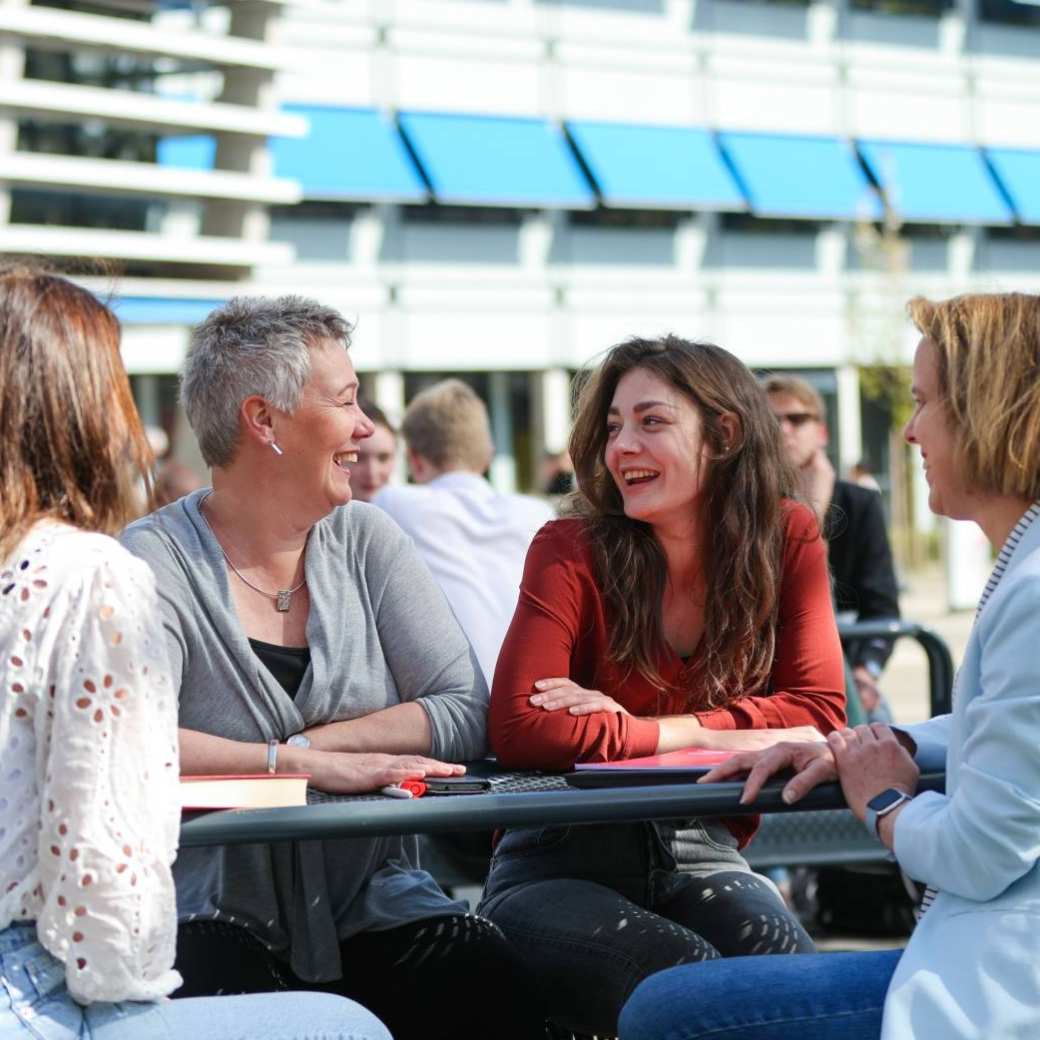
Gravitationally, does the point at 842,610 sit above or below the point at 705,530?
below

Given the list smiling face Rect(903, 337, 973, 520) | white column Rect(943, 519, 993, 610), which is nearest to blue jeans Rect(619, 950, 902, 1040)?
smiling face Rect(903, 337, 973, 520)

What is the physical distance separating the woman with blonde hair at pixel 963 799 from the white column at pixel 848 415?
86.2 ft

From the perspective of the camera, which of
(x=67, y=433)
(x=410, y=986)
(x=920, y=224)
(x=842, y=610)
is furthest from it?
(x=920, y=224)

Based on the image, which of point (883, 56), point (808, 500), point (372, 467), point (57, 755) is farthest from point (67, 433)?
point (883, 56)

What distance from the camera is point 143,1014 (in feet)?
7.21

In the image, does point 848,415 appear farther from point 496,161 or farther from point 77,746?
point 77,746

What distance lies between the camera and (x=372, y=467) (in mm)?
7230

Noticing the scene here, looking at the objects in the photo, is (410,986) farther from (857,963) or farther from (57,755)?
(57,755)

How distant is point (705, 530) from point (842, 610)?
15.0 feet

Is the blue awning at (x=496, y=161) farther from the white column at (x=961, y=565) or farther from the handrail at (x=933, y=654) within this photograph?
the handrail at (x=933, y=654)

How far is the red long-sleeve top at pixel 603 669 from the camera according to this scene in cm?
324

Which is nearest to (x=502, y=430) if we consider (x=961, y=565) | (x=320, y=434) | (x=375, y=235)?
(x=375, y=235)

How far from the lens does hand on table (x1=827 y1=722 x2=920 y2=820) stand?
2.73 m

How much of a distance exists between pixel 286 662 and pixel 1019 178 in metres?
28.4
